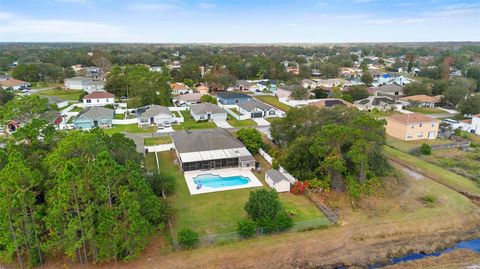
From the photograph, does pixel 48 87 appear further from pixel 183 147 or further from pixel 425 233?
pixel 425 233

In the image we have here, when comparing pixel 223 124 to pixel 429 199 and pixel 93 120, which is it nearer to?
pixel 93 120

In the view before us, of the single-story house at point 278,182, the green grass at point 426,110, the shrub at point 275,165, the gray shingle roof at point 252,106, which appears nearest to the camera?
the single-story house at point 278,182

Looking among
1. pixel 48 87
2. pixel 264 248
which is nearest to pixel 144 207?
pixel 264 248

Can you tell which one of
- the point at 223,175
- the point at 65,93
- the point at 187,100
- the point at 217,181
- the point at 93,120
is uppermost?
the point at 187,100

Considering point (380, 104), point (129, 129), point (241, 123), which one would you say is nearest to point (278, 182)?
point (241, 123)

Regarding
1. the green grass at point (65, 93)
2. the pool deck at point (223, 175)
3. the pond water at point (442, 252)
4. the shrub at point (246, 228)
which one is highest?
the green grass at point (65, 93)

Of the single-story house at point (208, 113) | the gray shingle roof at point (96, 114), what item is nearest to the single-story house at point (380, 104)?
the single-story house at point (208, 113)

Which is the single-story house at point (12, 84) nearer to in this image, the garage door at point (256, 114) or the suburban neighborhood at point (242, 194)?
the suburban neighborhood at point (242, 194)
